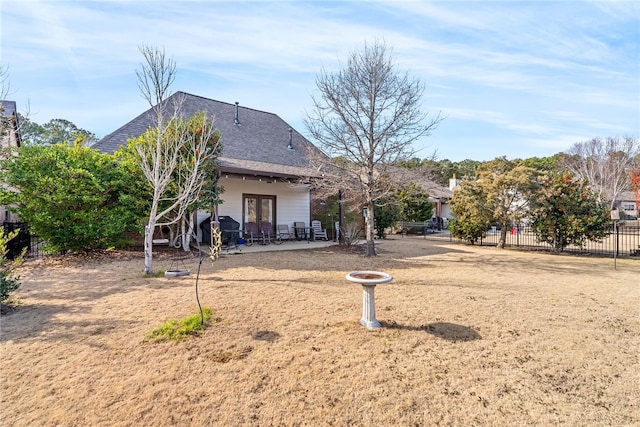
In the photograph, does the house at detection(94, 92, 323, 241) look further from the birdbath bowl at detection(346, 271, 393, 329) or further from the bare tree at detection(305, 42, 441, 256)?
the birdbath bowl at detection(346, 271, 393, 329)

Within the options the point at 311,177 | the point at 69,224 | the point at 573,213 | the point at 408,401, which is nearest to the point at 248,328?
the point at 408,401

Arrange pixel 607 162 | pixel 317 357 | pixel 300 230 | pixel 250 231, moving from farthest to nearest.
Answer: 1. pixel 607 162
2. pixel 300 230
3. pixel 250 231
4. pixel 317 357

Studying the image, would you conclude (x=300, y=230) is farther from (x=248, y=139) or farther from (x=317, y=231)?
(x=248, y=139)

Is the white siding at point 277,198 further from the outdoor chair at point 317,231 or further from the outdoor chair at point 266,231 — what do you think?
the outdoor chair at point 266,231

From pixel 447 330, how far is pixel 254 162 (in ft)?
39.4

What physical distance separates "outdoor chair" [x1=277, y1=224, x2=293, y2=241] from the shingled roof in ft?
8.79

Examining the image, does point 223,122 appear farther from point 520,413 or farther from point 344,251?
point 520,413

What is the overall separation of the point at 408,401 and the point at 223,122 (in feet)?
52.4

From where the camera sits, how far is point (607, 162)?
35062 millimetres

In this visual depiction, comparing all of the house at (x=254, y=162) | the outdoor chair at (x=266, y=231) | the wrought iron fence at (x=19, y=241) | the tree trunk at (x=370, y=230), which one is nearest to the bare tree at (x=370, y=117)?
the tree trunk at (x=370, y=230)

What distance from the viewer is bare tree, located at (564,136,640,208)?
109 ft

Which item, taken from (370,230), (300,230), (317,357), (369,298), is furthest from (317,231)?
(317,357)

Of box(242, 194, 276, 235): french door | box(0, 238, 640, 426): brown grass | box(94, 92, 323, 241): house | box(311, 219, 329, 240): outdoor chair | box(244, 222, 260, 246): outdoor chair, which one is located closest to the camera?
box(0, 238, 640, 426): brown grass

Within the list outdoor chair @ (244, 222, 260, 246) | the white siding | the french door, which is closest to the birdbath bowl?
the white siding
